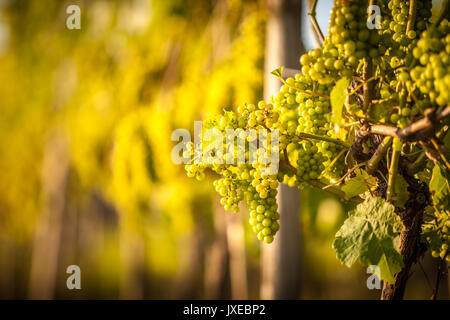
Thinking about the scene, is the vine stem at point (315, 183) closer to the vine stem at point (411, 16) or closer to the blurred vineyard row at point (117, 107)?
the vine stem at point (411, 16)

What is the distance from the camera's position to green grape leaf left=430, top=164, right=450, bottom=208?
14.1 inches

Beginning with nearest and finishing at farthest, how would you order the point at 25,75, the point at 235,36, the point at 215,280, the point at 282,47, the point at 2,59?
the point at 282,47
the point at 235,36
the point at 215,280
the point at 25,75
the point at 2,59

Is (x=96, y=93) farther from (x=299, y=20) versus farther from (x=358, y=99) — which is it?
(x=358, y=99)

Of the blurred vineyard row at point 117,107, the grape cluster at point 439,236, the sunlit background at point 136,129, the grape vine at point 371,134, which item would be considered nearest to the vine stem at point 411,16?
the grape vine at point 371,134

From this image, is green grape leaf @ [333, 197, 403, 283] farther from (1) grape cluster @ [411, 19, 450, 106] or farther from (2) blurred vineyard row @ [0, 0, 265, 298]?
(2) blurred vineyard row @ [0, 0, 265, 298]

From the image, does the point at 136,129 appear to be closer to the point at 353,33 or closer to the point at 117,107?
the point at 117,107

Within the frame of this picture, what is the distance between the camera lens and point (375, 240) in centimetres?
35

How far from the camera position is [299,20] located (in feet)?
3.63

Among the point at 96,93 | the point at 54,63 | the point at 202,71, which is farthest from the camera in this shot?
the point at 54,63

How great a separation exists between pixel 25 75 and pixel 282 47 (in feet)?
11.1

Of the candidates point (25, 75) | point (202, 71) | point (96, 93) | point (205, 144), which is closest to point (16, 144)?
point (25, 75)

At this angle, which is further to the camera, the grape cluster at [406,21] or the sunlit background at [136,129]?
the sunlit background at [136,129]

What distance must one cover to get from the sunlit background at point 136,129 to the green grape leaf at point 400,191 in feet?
2.59

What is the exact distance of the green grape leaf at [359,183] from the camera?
388 millimetres
